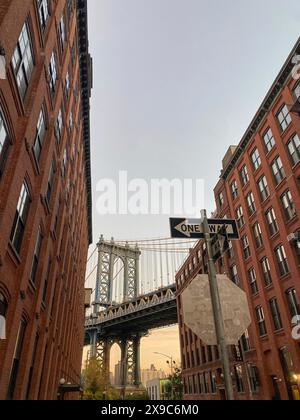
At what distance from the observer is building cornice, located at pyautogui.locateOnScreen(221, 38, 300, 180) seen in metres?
27.8

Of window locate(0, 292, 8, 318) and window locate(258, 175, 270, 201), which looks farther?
window locate(258, 175, 270, 201)

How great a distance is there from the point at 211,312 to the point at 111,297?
106293 mm

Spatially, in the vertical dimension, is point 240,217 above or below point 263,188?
above

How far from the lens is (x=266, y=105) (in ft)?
104

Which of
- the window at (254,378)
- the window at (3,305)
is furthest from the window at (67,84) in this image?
the window at (254,378)

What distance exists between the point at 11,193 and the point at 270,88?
88.0ft

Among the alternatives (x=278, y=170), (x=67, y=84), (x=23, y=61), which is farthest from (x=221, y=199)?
(x=23, y=61)

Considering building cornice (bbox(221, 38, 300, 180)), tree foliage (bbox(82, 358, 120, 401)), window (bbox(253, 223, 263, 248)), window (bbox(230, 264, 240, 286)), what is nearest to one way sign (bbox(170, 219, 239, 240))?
building cornice (bbox(221, 38, 300, 180))

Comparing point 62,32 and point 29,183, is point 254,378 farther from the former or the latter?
point 62,32

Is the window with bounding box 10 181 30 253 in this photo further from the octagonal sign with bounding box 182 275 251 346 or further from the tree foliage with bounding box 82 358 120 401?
the tree foliage with bounding box 82 358 120 401

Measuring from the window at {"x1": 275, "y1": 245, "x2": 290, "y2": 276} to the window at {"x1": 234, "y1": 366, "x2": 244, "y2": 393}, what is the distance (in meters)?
12.5
